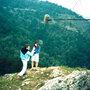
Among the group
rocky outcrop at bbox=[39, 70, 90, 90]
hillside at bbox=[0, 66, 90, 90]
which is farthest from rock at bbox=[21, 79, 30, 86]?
rocky outcrop at bbox=[39, 70, 90, 90]

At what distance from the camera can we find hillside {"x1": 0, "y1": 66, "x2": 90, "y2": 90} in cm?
1577

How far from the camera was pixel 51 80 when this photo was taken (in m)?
16.3

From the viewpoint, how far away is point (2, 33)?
124 m

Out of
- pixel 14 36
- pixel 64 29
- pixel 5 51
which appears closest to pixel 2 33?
pixel 14 36

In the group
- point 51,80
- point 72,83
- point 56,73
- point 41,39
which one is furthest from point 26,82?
point 41,39

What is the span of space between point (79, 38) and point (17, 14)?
35.4 meters

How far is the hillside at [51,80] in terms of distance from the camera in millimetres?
15766

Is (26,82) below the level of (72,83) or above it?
below

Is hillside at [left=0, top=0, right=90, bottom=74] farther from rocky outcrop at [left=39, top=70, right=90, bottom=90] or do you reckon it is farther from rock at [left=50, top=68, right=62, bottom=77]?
rocky outcrop at [left=39, top=70, right=90, bottom=90]

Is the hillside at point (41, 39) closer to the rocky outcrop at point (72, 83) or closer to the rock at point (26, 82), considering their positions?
the rock at point (26, 82)

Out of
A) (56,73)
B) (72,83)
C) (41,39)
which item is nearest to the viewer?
(72,83)

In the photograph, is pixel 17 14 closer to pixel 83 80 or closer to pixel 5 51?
pixel 5 51

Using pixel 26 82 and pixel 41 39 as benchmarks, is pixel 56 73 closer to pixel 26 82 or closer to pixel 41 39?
pixel 26 82

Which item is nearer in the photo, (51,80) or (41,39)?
(51,80)
